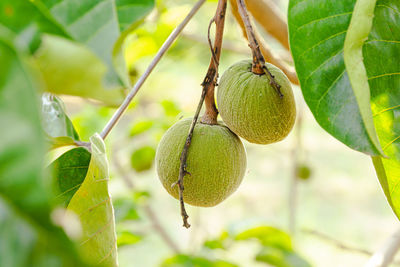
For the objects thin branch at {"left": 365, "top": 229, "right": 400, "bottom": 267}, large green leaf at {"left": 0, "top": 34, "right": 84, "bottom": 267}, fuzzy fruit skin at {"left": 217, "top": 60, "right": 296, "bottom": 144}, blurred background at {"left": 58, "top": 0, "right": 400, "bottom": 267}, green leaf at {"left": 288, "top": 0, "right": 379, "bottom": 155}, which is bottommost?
blurred background at {"left": 58, "top": 0, "right": 400, "bottom": 267}

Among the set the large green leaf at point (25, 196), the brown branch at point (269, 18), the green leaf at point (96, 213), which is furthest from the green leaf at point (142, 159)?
the large green leaf at point (25, 196)

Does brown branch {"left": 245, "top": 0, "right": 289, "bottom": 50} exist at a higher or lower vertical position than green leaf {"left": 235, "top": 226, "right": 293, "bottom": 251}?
higher

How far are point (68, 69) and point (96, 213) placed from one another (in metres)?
0.16

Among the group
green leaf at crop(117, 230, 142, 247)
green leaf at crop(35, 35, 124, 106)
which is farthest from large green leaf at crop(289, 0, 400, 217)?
green leaf at crop(117, 230, 142, 247)

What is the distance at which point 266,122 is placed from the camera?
0.60 meters

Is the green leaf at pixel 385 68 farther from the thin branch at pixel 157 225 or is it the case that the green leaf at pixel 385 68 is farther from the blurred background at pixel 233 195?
the thin branch at pixel 157 225

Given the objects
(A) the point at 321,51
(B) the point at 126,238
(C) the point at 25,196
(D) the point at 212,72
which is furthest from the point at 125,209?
(C) the point at 25,196

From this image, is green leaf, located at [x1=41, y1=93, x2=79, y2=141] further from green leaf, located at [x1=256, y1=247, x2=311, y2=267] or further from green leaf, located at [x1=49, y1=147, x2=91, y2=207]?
green leaf, located at [x1=256, y1=247, x2=311, y2=267]

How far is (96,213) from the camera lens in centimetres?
52

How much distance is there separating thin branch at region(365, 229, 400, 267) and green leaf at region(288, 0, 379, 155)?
1.83 ft

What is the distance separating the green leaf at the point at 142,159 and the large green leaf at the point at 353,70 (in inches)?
46.1

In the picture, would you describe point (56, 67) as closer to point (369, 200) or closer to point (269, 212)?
point (269, 212)

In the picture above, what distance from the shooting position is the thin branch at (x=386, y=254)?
93 cm

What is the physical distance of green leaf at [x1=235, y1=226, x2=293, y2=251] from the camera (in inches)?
49.1
